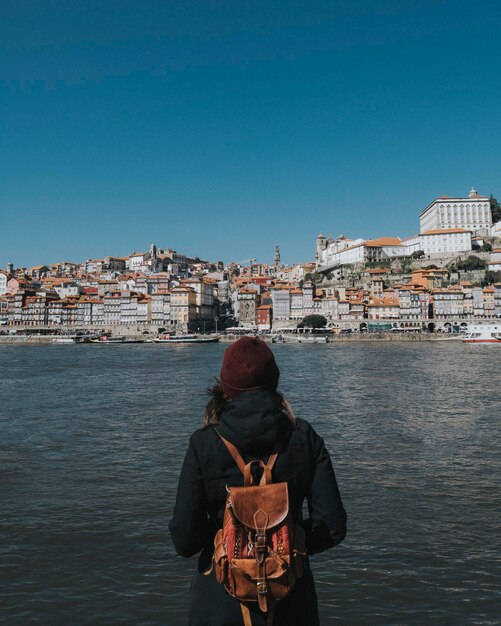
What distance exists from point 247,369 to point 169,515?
17.2 ft

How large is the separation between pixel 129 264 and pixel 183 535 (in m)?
136

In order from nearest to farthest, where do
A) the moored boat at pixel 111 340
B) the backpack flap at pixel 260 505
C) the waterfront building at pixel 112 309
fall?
the backpack flap at pixel 260 505 < the moored boat at pixel 111 340 < the waterfront building at pixel 112 309

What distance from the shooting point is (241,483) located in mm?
2133

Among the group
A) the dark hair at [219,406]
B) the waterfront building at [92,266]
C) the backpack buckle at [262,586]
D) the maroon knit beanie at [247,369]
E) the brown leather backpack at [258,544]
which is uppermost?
the waterfront building at [92,266]

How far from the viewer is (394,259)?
4082 inches

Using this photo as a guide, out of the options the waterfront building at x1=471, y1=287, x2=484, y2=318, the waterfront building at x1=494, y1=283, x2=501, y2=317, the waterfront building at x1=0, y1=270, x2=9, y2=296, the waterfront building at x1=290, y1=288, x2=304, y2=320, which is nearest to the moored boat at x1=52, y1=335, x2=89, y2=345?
the waterfront building at x1=290, y1=288, x2=304, y2=320

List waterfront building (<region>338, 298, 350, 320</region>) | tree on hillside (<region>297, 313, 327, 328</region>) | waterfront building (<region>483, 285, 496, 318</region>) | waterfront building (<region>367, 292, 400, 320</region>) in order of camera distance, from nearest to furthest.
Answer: waterfront building (<region>483, 285, 496, 318</region>), waterfront building (<region>367, 292, 400, 320</region>), tree on hillside (<region>297, 313, 327, 328</region>), waterfront building (<region>338, 298, 350, 320</region>)

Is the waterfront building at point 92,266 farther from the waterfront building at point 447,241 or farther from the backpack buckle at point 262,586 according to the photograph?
the backpack buckle at point 262,586

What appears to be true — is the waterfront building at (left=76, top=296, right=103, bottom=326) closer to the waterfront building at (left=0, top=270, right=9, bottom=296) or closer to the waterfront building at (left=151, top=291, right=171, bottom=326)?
the waterfront building at (left=151, top=291, right=171, bottom=326)

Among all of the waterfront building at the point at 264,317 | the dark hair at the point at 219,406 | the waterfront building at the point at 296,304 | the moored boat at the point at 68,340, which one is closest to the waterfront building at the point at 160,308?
the moored boat at the point at 68,340

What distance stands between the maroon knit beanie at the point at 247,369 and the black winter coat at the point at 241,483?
0.14ft

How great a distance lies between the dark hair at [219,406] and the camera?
2.21 meters

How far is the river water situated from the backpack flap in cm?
302

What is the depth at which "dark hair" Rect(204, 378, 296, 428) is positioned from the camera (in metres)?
2.21
